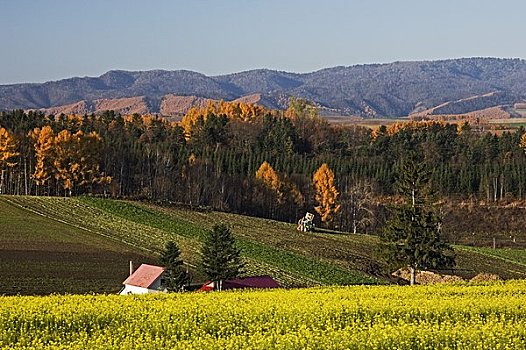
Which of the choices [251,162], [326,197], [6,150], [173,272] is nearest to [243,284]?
[173,272]

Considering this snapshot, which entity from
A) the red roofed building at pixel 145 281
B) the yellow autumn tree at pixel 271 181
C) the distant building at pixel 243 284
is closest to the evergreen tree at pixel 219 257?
the distant building at pixel 243 284

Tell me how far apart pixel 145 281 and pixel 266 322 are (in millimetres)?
31321

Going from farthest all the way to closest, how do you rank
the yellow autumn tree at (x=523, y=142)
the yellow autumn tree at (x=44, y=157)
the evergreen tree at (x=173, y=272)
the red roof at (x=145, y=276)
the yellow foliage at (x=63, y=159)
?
the yellow autumn tree at (x=523, y=142) < the yellow foliage at (x=63, y=159) < the yellow autumn tree at (x=44, y=157) < the red roof at (x=145, y=276) < the evergreen tree at (x=173, y=272)

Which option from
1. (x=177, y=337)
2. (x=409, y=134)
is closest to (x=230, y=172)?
(x=409, y=134)

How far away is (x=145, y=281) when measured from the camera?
5181cm

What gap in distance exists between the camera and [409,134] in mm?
179250

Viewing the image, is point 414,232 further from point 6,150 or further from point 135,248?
point 6,150

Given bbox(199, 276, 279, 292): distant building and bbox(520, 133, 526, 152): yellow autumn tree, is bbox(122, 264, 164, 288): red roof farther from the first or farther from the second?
bbox(520, 133, 526, 152): yellow autumn tree

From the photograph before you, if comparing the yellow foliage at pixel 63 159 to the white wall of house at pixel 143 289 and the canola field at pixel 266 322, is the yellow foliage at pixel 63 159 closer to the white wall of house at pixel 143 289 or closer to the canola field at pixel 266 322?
the white wall of house at pixel 143 289

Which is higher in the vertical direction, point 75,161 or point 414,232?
point 75,161

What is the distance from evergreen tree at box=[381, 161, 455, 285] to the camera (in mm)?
53031

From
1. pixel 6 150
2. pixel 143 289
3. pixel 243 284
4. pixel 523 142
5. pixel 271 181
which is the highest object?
Result: pixel 6 150

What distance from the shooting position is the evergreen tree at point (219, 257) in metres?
52.5

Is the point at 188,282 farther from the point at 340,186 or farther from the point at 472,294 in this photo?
the point at 340,186
